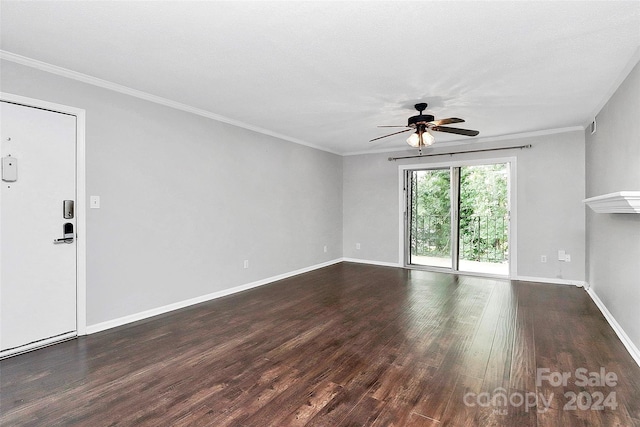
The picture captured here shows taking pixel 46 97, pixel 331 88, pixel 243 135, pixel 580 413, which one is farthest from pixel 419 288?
pixel 46 97

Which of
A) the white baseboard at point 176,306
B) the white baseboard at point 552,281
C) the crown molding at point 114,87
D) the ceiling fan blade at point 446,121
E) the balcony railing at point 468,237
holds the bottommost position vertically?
the white baseboard at point 176,306

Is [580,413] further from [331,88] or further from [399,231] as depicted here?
[399,231]

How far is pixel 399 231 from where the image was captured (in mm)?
6422

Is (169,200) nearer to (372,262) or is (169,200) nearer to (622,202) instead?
(622,202)

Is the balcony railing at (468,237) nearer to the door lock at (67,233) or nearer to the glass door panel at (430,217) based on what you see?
the glass door panel at (430,217)

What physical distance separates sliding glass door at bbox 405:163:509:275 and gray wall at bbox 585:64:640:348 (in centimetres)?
147

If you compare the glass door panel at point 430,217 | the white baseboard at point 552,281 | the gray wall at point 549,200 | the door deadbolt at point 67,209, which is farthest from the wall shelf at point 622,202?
the door deadbolt at point 67,209

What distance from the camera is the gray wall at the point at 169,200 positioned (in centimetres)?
311

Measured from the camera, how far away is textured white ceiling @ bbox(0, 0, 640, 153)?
1972mm

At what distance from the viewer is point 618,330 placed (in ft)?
10.00

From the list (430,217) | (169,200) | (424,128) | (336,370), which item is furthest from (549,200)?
(169,200)

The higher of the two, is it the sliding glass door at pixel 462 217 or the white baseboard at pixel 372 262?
the sliding glass door at pixel 462 217

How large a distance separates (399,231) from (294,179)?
2.41 m

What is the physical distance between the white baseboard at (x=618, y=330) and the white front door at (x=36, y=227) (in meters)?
4.93
